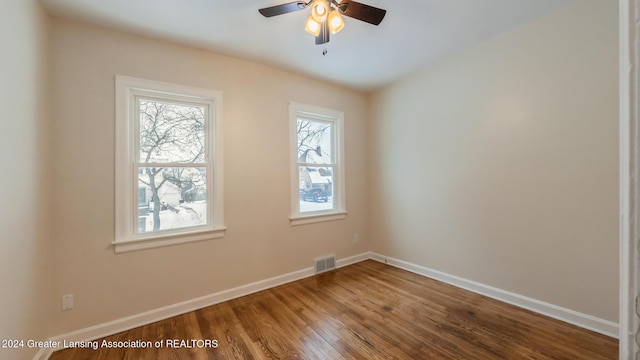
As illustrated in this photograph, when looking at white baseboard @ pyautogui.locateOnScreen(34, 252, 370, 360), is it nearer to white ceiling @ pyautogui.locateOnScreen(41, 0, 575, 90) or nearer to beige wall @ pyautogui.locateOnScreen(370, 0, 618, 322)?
beige wall @ pyautogui.locateOnScreen(370, 0, 618, 322)

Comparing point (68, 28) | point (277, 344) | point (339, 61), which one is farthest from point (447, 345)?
point (68, 28)

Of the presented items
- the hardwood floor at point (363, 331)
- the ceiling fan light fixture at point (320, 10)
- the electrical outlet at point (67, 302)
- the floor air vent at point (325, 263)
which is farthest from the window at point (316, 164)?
the electrical outlet at point (67, 302)

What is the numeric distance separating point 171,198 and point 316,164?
70.6 inches

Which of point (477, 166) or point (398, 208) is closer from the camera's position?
point (477, 166)

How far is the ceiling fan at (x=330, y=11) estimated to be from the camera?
1.79 m

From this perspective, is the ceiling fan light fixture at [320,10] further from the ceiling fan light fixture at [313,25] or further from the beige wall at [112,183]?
the beige wall at [112,183]

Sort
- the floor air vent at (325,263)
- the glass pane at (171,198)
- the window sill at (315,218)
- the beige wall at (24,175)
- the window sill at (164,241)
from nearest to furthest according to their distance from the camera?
the beige wall at (24,175)
the window sill at (164,241)
the glass pane at (171,198)
the window sill at (315,218)
the floor air vent at (325,263)

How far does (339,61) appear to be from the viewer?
3.00m

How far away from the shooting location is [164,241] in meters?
2.43

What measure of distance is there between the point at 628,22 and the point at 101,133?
3047mm

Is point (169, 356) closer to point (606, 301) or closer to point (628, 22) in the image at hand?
point (628, 22)

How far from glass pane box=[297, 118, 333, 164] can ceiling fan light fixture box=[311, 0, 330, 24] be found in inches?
65.6

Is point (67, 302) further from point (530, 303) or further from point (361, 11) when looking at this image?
point (530, 303)

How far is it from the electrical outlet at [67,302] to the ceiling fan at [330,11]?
8.80 feet
